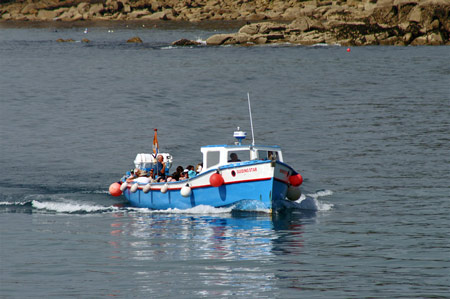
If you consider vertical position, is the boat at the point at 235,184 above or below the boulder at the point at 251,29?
below

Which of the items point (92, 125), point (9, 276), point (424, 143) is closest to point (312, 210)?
point (9, 276)

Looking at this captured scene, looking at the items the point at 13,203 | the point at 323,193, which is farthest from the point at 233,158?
the point at 13,203

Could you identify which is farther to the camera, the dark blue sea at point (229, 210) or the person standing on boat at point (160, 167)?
the person standing on boat at point (160, 167)

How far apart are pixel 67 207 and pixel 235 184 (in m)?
8.75

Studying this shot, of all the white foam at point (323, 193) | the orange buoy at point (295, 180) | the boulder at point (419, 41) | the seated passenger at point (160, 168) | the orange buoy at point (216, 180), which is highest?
the boulder at point (419, 41)

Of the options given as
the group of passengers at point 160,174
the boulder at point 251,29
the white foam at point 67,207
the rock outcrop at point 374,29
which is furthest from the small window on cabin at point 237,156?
the boulder at point 251,29

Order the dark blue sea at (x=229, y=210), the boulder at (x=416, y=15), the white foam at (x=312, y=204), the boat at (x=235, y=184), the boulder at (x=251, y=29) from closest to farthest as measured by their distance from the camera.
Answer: the dark blue sea at (x=229, y=210)
the boat at (x=235, y=184)
the white foam at (x=312, y=204)
the boulder at (x=416, y=15)
the boulder at (x=251, y=29)

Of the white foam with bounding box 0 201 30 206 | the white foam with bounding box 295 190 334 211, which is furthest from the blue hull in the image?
the white foam with bounding box 0 201 30 206

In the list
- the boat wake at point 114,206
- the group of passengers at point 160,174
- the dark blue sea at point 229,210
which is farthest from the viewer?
the group of passengers at point 160,174

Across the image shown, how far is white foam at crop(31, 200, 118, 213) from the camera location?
3441 centimetres

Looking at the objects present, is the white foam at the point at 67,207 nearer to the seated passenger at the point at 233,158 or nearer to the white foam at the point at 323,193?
the seated passenger at the point at 233,158

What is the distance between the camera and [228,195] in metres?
31.8

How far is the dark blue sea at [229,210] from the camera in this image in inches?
885

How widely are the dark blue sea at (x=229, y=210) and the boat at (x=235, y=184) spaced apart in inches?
25.2
